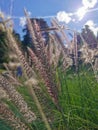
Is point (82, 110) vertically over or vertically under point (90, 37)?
under

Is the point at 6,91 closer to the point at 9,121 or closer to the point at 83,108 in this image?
the point at 9,121

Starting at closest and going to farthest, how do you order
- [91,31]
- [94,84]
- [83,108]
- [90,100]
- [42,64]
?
[42,64], [83,108], [90,100], [94,84], [91,31]

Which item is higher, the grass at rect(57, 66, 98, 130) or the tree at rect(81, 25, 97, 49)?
the tree at rect(81, 25, 97, 49)

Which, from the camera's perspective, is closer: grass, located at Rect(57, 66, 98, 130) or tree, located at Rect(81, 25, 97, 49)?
grass, located at Rect(57, 66, 98, 130)

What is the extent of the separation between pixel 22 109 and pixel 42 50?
0.25m

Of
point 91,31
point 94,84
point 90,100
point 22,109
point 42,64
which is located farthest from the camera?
point 91,31

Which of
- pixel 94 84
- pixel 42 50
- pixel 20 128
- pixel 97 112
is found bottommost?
pixel 20 128

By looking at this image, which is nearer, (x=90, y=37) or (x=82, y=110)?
(x=82, y=110)

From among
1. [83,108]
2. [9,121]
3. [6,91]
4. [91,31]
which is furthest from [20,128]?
[91,31]

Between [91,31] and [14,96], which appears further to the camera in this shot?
[91,31]

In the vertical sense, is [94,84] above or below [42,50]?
above

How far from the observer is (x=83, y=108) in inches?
101

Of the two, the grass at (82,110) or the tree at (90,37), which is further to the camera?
the tree at (90,37)

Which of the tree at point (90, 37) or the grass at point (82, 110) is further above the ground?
the tree at point (90, 37)
